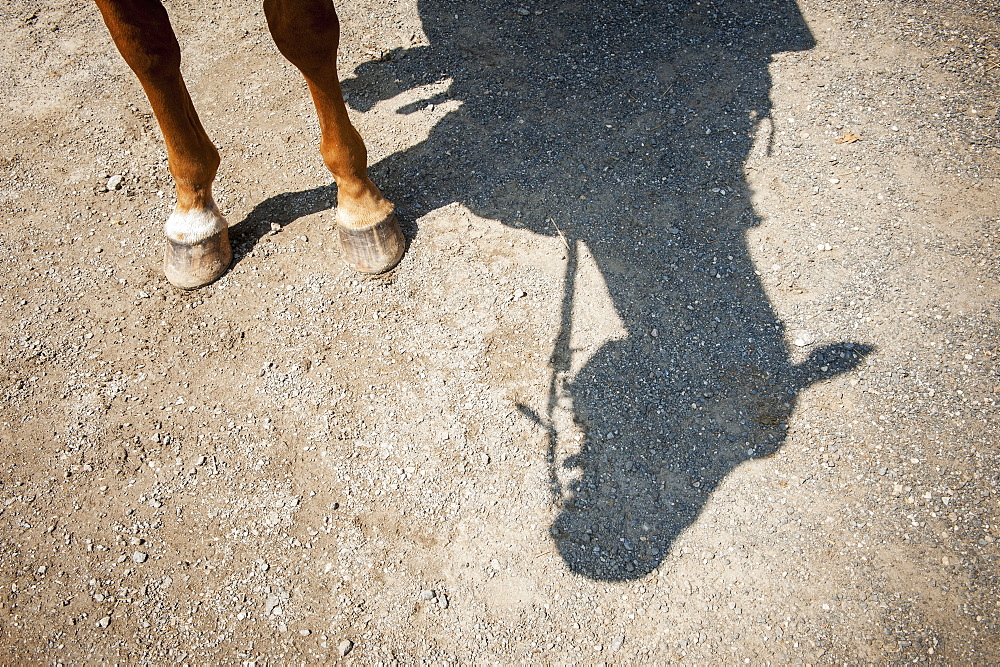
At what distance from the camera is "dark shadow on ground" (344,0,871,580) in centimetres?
291

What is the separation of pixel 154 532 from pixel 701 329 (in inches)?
105

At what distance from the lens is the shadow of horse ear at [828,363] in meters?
3.13

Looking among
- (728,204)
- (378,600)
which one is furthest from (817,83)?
(378,600)

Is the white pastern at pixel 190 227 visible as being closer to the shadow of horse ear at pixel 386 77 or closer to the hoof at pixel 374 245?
the hoof at pixel 374 245

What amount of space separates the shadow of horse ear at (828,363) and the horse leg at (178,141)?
2991mm

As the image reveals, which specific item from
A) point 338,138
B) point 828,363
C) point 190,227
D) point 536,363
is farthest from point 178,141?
point 828,363

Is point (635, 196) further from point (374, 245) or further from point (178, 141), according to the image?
point (178, 141)

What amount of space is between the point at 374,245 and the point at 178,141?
107 centimetres

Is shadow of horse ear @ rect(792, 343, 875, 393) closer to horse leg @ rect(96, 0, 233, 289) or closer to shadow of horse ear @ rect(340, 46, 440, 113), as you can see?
shadow of horse ear @ rect(340, 46, 440, 113)

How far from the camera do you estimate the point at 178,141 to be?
10.8ft

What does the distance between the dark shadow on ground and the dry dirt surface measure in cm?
2

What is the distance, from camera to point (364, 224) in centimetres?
346

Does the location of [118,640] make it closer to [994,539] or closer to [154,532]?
[154,532]

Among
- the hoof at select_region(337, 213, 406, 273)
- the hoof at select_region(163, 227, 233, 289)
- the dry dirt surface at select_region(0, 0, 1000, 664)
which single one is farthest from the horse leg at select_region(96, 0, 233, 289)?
the hoof at select_region(337, 213, 406, 273)
